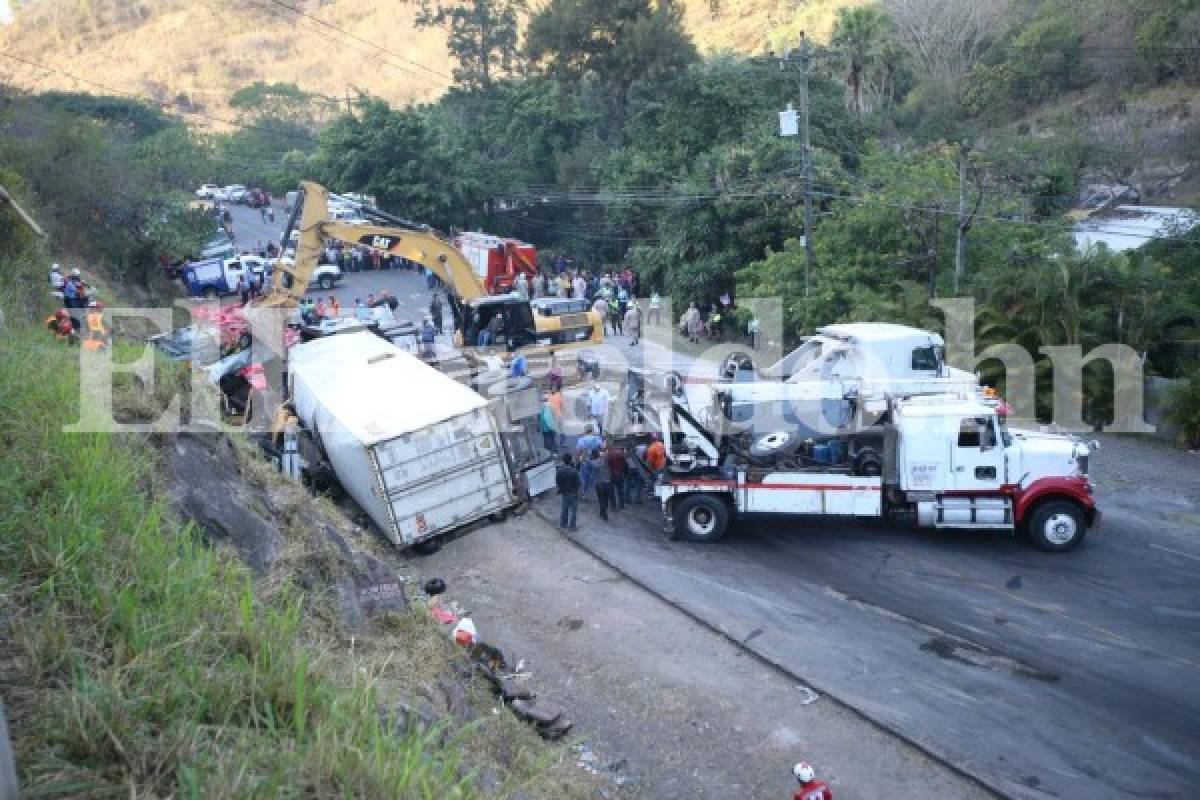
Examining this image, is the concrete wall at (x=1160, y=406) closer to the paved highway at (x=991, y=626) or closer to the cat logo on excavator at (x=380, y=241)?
the paved highway at (x=991, y=626)

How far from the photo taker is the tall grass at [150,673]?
4.38 meters

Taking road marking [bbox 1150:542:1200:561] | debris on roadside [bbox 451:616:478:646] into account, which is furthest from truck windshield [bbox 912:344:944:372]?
debris on roadside [bbox 451:616:478:646]

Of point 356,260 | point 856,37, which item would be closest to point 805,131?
point 856,37

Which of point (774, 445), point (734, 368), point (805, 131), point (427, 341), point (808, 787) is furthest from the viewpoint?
point (805, 131)

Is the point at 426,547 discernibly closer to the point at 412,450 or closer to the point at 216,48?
the point at 412,450

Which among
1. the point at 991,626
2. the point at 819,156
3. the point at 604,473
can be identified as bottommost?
the point at 991,626

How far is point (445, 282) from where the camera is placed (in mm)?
24734

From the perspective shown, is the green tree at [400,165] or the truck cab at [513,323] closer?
the truck cab at [513,323]

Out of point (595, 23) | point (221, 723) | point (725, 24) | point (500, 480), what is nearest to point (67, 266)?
point (500, 480)

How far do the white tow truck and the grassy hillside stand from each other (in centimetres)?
11273

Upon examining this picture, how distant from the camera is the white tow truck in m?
14.4

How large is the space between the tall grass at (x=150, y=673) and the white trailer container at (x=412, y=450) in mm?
7033

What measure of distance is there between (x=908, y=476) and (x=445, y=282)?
1395 centimetres

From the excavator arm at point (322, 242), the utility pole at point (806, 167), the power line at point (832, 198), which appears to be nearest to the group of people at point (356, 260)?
the power line at point (832, 198)
